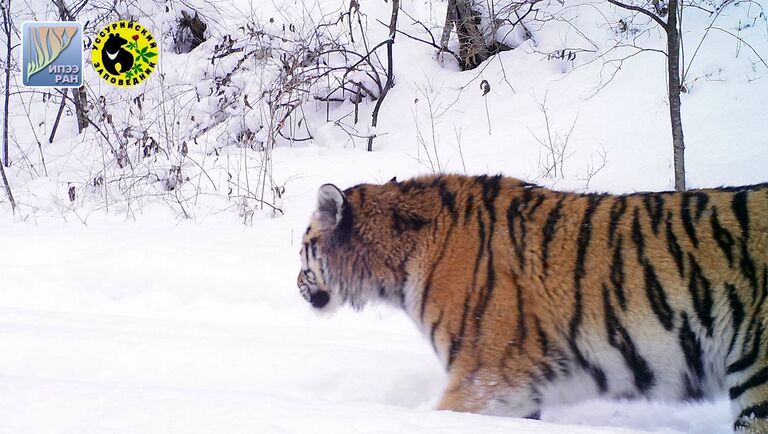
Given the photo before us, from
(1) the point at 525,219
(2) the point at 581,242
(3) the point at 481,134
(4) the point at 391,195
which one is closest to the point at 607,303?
(2) the point at 581,242

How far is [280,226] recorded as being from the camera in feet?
22.3

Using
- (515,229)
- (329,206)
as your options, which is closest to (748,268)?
(515,229)

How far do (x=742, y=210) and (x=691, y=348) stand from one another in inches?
21.6

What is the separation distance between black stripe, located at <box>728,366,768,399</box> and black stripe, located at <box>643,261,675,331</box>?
30 centimetres

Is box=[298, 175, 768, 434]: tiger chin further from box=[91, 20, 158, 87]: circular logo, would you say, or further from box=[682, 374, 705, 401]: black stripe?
box=[91, 20, 158, 87]: circular logo

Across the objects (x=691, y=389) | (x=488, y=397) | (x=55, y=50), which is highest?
(x=55, y=50)

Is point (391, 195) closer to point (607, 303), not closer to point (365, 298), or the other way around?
point (365, 298)

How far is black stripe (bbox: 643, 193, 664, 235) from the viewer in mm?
2873

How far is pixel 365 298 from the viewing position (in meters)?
3.47

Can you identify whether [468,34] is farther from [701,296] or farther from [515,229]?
[701,296]

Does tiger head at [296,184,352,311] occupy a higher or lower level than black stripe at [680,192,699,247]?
lower

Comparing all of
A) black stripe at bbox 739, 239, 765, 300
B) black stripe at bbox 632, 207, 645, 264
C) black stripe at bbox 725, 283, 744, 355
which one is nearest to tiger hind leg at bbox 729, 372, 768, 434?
black stripe at bbox 725, 283, 744, 355

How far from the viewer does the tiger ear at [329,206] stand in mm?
3328

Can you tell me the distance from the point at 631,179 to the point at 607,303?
4.75 meters
